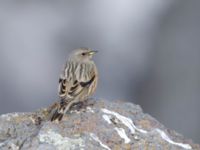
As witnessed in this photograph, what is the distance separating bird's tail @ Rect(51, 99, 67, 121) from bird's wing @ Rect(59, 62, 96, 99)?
28 cm

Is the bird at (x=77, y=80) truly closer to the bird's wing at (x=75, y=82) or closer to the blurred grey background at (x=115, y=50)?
the bird's wing at (x=75, y=82)

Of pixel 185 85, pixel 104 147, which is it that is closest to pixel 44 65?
pixel 185 85

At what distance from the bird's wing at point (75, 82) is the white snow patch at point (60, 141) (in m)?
1.94

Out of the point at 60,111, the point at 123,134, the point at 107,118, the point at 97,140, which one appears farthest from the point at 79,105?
the point at 97,140

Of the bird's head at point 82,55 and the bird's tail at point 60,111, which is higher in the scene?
the bird's head at point 82,55

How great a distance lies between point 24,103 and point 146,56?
3.65 meters

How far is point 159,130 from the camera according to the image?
9578 mm

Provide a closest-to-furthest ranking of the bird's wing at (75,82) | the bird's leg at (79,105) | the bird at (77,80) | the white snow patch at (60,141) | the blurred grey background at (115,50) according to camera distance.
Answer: the white snow patch at (60,141) → the bird's leg at (79,105) → the bird at (77,80) → the bird's wing at (75,82) → the blurred grey background at (115,50)

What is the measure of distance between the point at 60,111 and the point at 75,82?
4.58ft

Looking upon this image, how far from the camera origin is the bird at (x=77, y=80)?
1077 centimetres

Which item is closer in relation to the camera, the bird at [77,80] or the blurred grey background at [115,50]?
the bird at [77,80]

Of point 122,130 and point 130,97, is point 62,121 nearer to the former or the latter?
point 122,130

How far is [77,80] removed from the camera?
11336mm

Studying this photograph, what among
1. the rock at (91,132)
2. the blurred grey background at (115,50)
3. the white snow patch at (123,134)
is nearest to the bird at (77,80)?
the rock at (91,132)
